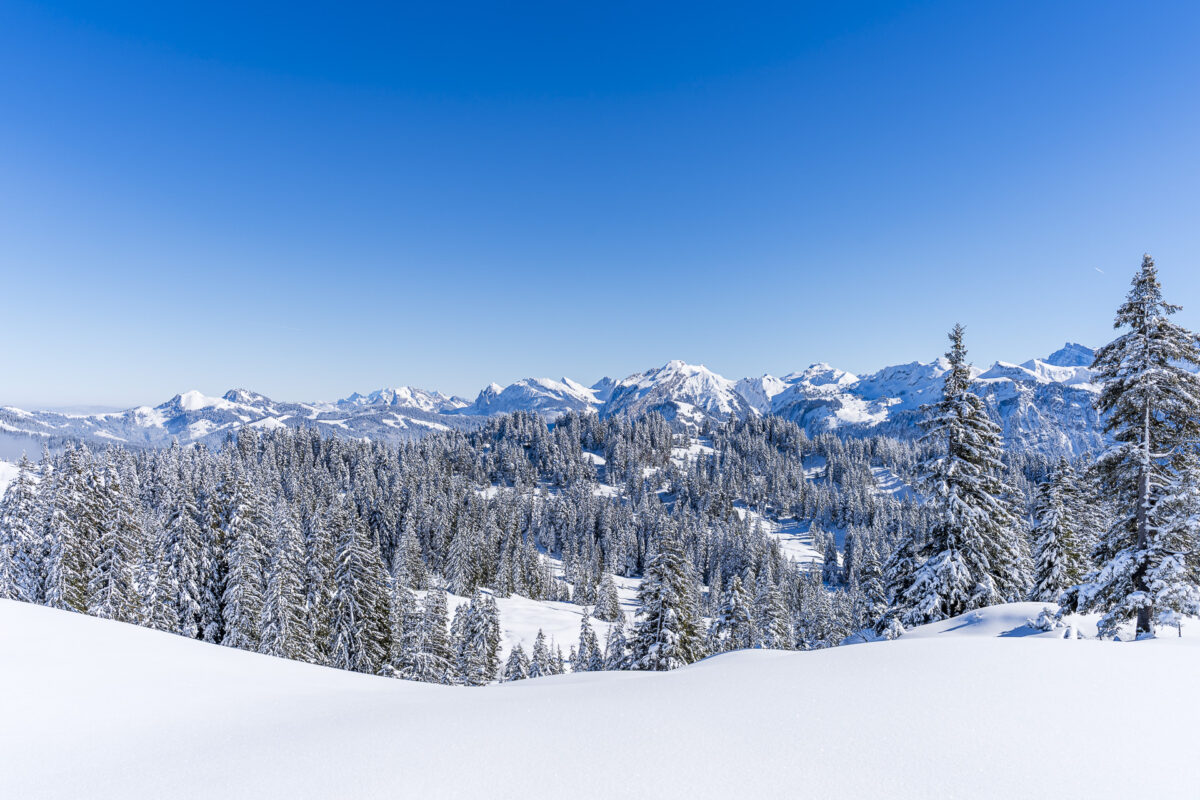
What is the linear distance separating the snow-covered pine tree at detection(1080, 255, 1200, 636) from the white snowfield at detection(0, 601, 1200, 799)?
8526 mm

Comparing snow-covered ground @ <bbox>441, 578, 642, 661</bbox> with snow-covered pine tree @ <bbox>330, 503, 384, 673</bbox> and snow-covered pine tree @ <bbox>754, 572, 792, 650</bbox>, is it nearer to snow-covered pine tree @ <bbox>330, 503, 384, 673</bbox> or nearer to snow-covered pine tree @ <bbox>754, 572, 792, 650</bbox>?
snow-covered pine tree @ <bbox>754, 572, 792, 650</bbox>

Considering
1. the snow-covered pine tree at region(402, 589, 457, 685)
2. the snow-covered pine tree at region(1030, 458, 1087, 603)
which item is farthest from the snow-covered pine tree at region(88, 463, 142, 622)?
the snow-covered pine tree at region(1030, 458, 1087, 603)

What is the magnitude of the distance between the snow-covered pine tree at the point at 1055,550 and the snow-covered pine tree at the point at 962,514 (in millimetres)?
8167

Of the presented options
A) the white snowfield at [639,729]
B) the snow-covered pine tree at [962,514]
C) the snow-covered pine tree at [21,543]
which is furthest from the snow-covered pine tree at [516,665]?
the white snowfield at [639,729]

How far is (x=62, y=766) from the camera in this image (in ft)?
15.2

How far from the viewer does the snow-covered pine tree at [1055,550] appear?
86.7 feet

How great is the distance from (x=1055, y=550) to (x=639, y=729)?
32644mm

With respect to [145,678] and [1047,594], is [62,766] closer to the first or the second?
[145,678]

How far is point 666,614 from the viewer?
26.7 meters

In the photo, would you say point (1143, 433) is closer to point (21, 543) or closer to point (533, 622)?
point (21, 543)

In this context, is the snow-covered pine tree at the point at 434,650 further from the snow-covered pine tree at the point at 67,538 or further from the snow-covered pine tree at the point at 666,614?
the snow-covered pine tree at the point at 67,538

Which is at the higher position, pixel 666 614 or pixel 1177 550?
pixel 1177 550

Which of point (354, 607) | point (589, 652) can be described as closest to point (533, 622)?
point (589, 652)

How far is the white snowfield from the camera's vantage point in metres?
4.13
